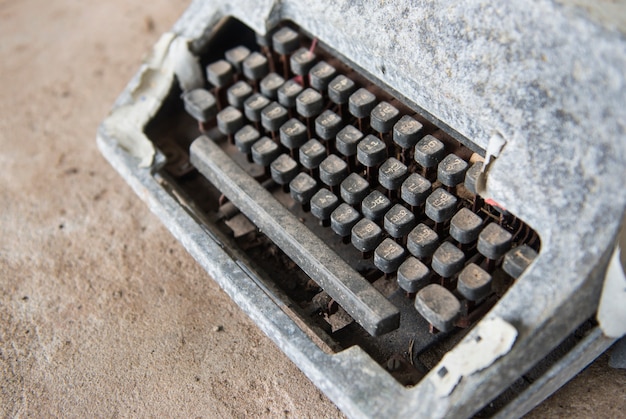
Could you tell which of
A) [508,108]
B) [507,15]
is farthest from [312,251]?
[507,15]

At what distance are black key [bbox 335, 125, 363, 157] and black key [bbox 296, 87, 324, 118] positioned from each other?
0.50 feet

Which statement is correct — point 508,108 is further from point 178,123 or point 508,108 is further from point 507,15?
point 178,123

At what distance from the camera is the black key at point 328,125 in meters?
2.29

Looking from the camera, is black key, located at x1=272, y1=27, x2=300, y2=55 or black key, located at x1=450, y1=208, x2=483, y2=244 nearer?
black key, located at x1=450, y1=208, x2=483, y2=244

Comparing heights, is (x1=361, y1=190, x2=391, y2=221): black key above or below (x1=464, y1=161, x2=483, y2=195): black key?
A: below

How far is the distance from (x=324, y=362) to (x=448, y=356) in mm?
326

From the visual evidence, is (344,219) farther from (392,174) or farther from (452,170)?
(452,170)

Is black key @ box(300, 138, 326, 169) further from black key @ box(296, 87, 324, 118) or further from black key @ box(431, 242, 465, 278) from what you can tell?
black key @ box(431, 242, 465, 278)

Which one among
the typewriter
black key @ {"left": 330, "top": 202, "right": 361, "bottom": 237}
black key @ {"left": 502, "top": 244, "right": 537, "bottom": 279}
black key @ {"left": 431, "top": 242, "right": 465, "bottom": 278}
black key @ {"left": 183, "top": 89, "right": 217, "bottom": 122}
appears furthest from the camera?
black key @ {"left": 183, "top": 89, "right": 217, "bottom": 122}

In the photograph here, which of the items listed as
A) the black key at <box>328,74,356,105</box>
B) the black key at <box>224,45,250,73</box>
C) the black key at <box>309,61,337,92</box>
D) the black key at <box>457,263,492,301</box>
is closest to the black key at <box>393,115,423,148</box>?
the black key at <box>328,74,356,105</box>

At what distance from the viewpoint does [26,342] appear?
2.34 m

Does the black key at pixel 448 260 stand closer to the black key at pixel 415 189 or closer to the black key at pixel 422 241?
the black key at pixel 422 241

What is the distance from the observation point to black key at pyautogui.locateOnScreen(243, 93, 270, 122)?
2459 mm

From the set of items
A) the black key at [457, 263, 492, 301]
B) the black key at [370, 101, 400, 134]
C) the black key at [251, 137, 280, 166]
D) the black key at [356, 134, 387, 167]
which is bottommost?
the black key at [251, 137, 280, 166]
